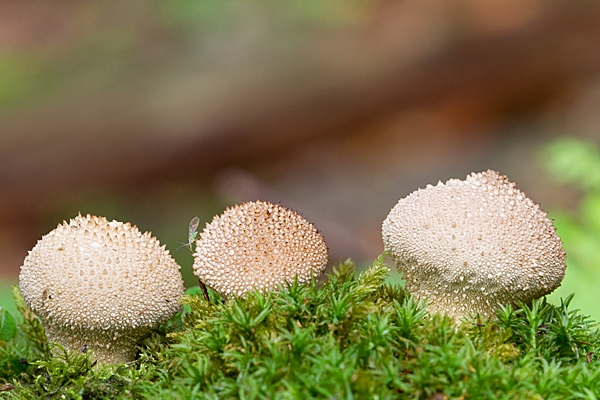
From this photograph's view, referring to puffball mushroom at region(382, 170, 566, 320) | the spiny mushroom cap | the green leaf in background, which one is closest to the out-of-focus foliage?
puffball mushroom at region(382, 170, 566, 320)

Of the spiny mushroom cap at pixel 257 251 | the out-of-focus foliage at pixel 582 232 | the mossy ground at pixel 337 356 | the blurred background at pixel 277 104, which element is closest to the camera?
the mossy ground at pixel 337 356

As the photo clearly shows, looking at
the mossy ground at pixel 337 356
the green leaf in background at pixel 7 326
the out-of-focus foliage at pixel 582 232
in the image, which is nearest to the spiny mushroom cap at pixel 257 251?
the mossy ground at pixel 337 356

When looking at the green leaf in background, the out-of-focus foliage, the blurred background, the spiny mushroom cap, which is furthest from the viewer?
the blurred background

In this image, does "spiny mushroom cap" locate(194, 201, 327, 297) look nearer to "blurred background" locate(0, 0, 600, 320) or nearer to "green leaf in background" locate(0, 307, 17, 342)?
"green leaf in background" locate(0, 307, 17, 342)

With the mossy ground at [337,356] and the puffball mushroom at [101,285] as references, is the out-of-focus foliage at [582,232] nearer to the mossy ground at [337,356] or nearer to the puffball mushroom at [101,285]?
the mossy ground at [337,356]

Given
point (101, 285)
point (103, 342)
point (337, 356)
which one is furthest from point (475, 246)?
point (103, 342)

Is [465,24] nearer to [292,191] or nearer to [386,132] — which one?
[386,132]

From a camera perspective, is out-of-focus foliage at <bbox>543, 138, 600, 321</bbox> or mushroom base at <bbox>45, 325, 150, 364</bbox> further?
out-of-focus foliage at <bbox>543, 138, 600, 321</bbox>

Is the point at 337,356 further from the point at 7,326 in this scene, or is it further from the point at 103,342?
the point at 7,326
